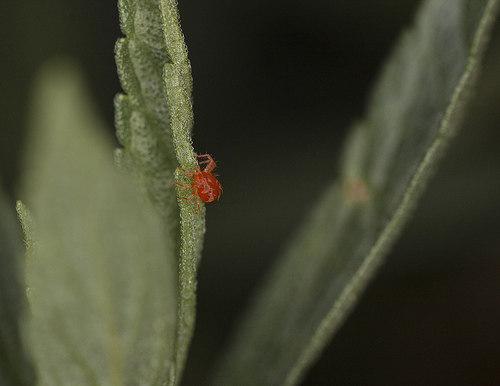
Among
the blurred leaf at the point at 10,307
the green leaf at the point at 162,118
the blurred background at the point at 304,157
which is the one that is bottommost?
the blurred background at the point at 304,157

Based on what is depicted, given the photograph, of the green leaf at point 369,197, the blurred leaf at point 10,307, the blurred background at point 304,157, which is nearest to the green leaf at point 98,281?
the blurred leaf at point 10,307

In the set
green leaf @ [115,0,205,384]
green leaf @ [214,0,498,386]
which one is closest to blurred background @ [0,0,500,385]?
green leaf @ [214,0,498,386]

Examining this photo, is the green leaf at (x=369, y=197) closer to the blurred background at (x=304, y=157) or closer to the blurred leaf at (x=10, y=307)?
the blurred leaf at (x=10, y=307)

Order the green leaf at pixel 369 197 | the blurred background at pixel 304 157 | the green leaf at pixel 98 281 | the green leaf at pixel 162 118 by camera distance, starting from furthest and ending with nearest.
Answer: the blurred background at pixel 304 157 < the green leaf at pixel 369 197 < the green leaf at pixel 98 281 < the green leaf at pixel 162 118

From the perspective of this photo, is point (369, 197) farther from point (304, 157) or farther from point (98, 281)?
point (304, 157)

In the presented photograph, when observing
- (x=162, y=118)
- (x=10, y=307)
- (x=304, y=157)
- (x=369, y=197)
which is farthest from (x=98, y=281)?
(x=304, y=157)

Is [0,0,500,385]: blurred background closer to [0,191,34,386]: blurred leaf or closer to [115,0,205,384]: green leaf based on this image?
[0,191,34,386]: blurred leaf

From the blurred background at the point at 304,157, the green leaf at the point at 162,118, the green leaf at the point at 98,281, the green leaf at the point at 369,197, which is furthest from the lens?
the blurred background at the point at 304,157
